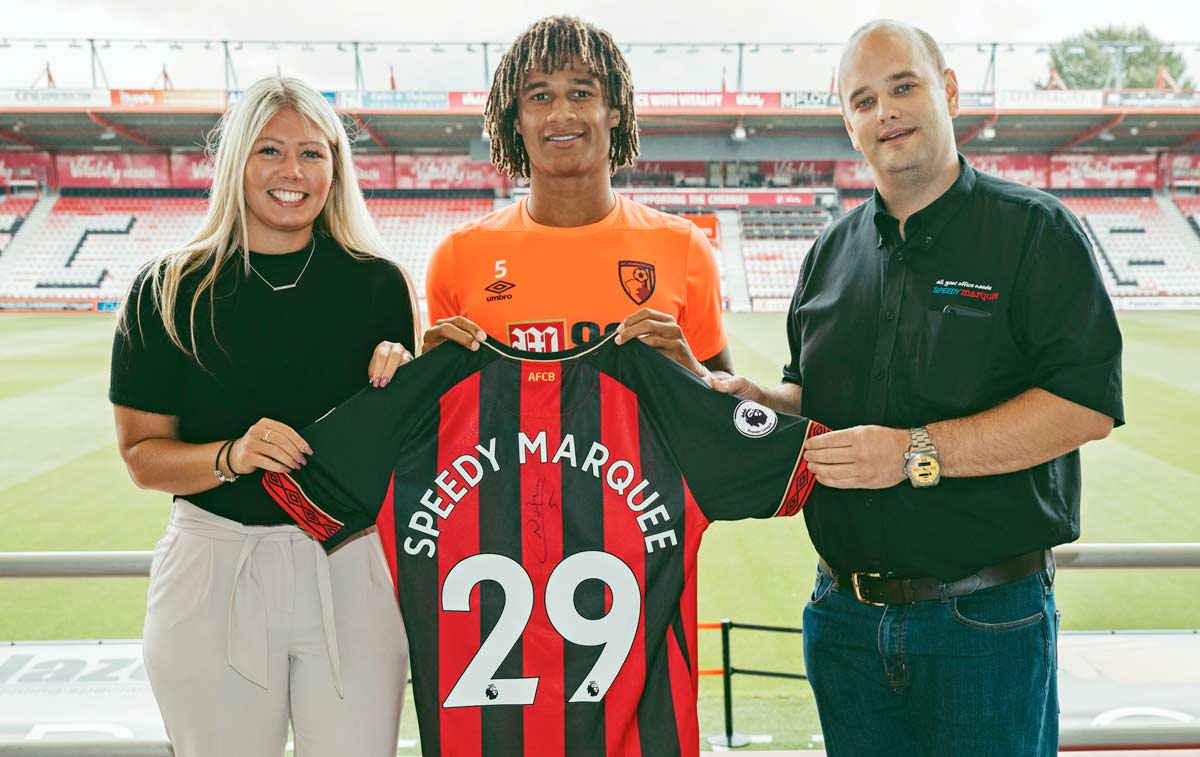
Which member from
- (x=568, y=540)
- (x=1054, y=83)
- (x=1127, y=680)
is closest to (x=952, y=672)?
(x=568, y=540)

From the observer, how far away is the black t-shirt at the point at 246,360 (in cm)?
163

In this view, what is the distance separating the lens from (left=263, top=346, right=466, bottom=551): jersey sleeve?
1.56 m

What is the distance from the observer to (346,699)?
162 centimetres

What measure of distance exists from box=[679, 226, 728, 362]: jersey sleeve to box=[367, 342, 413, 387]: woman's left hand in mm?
646

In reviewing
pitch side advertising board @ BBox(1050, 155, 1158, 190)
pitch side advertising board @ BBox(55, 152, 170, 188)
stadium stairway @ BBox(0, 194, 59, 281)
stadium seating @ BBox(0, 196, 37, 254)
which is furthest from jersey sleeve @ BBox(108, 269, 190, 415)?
pitch side advertising board @ BBox(1050, 155, 1158, 190)

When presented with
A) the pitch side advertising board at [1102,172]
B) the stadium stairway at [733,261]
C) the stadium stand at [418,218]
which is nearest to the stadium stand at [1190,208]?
the pitch side advertising board at [1102,172]

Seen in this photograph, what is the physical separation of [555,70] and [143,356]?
3.32 ft

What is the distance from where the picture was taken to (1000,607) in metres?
1.59

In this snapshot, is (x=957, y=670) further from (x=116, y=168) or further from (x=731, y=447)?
(x=116, y=168)

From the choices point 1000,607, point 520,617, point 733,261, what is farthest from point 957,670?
point 733,261

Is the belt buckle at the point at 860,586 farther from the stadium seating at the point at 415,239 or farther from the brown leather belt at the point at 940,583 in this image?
the stadium seating at the point at 415,239

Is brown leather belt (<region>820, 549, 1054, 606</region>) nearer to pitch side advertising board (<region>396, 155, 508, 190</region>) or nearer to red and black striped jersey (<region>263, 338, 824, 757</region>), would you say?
red and black striped jersey (<region>263, 338, 824, 757</region>)

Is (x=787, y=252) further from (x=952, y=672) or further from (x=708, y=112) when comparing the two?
(x=952, y=672)

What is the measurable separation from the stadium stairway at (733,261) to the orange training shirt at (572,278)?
20272 mm
